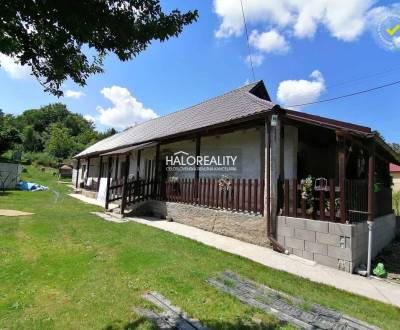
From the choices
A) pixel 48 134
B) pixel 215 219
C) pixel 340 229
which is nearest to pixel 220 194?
pixel 215 219

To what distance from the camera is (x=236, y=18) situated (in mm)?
8531

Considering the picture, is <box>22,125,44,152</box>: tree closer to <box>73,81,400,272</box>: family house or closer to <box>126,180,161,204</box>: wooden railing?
<box>73,81,400,272</box>: family house

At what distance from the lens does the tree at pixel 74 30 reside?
211cm

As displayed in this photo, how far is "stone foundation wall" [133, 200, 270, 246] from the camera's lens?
7480mm

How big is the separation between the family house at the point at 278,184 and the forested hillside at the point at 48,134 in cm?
2119

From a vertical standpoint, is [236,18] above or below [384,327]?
above

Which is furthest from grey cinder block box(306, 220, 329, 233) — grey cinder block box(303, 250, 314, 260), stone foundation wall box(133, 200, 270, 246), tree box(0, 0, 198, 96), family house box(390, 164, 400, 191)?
family house box(390, 164, 400, 191)

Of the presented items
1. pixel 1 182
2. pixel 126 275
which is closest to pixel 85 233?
pixel 126 275

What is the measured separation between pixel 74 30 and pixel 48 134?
77.9m

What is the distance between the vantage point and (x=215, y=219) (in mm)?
8836

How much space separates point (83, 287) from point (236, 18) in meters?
8.34

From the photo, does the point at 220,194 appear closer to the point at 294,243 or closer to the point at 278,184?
the point at 278,184

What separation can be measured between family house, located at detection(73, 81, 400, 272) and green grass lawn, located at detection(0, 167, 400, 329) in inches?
60.7

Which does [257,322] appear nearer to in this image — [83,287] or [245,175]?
[83,287]
